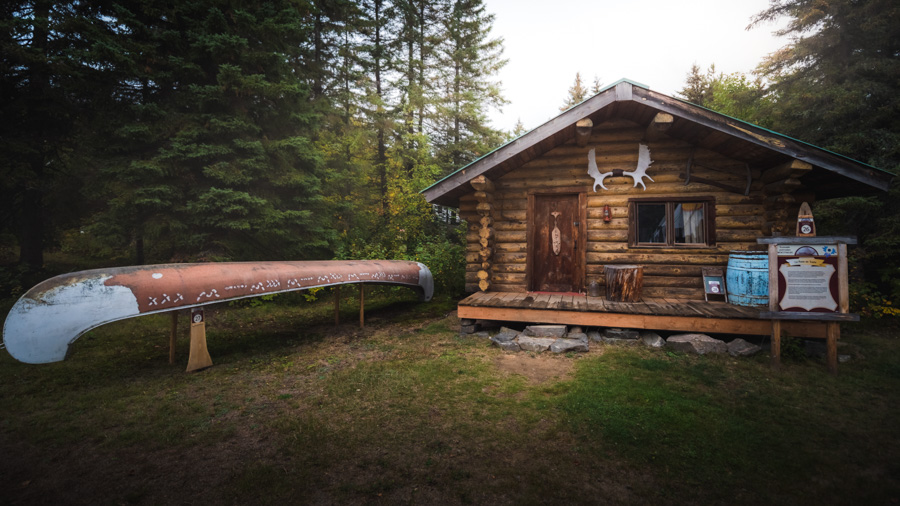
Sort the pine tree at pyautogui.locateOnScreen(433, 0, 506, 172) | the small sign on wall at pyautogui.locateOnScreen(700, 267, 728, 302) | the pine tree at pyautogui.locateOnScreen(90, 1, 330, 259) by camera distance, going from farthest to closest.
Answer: the pine tree at pyautogui.locateOnScreen(433, 0, 506, 172), the pine tree at pyautogui.locateOnScreen(90, 1, 330, 259), the small sign on wall at pyautogui.locateOnScreen(700, 267, 728, 302)

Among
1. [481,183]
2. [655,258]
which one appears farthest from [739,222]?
[481,183]

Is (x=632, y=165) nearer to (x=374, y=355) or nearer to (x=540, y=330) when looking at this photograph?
(x=540, y=330)

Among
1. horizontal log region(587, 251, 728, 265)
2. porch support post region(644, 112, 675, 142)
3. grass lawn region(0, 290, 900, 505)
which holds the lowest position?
grass lawn region(0, 290, 900, 505)

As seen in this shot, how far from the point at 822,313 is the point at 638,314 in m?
2.07

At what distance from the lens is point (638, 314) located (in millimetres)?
5453

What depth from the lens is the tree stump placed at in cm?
616

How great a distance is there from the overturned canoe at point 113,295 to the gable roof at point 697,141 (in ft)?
11.9

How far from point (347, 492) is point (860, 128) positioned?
13942mm

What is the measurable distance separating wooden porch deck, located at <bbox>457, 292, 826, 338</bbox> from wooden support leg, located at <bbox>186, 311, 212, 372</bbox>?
3.93 m

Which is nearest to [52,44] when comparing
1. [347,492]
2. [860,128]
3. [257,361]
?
[257,361]

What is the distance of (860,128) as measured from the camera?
8969 millimetres

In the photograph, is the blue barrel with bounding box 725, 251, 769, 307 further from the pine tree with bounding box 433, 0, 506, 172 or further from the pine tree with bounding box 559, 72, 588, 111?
the pine tree with bounding box 559, 72, 588, 111

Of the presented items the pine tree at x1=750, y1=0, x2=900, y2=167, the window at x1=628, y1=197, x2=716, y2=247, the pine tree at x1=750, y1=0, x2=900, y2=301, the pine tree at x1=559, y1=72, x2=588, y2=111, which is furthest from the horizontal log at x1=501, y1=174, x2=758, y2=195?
the pine tree at x1=559, y1=72, x2=588, y2=111

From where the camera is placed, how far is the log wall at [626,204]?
6.55 m
